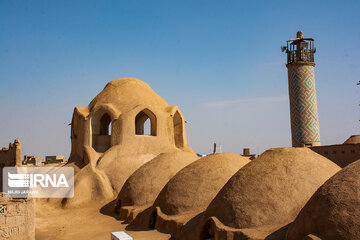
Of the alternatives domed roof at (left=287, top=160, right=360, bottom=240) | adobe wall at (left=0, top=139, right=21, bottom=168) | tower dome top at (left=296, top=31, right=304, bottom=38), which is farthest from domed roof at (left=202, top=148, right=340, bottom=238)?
tower dome top at (left=296, top=31, right=304, bottom=38)

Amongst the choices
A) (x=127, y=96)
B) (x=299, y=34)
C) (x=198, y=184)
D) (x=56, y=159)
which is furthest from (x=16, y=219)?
(x=56, y=159)

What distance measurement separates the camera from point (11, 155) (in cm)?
1571

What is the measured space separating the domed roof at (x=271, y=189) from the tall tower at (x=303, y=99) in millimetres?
9856

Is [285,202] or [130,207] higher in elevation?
[285,202]

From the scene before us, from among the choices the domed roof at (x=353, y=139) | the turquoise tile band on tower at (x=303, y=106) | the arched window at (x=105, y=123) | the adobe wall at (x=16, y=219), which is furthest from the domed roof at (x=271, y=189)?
the arched window at (x=105, y=123)

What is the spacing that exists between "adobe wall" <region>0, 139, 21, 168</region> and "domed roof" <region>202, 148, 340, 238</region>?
34.9ft

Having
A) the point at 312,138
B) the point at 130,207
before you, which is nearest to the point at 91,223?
the point at 130,207

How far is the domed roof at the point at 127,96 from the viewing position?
18516 mm

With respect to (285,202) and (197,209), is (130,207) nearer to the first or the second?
(197,209)

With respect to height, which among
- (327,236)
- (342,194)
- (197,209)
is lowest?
(197,209)

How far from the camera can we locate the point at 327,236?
4742mm

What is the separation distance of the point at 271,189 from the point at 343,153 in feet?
19.8

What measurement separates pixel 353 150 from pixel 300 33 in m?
9.40

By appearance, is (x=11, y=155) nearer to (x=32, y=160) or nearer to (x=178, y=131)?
(x=178, y=131)
